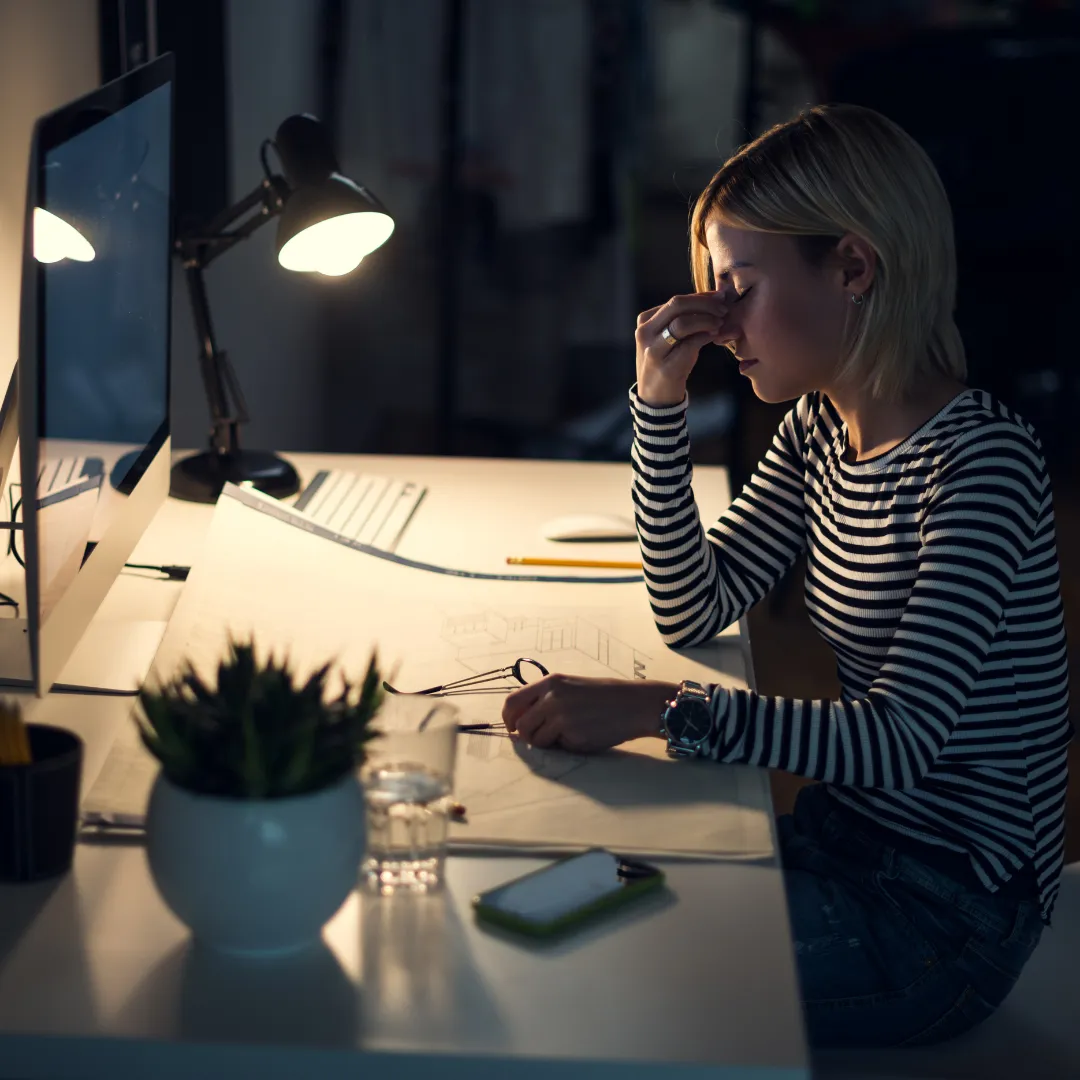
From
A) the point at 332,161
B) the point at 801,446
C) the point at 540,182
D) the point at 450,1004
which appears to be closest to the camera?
the point at 450,1004

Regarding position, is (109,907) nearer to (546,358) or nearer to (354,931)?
(354,931)

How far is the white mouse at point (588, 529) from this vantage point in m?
1.56

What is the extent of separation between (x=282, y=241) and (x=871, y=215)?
644 millimetres

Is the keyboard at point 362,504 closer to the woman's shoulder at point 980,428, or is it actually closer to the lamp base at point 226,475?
the lamp base at point 226,475

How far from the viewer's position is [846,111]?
1.19 metres

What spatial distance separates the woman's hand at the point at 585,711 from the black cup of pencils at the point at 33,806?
0.33m

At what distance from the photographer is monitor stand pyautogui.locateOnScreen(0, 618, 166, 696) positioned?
→ 1133 mm

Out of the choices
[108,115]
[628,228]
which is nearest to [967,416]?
[108,115]

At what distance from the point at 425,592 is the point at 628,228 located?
2.11 m

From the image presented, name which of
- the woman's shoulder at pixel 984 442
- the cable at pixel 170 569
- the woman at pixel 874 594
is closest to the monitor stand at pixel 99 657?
the cable at pixel 170 569

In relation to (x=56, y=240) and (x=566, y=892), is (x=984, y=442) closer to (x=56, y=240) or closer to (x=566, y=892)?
(x=566, y=892)

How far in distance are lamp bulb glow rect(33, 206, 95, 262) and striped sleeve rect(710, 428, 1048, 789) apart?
1.82ft

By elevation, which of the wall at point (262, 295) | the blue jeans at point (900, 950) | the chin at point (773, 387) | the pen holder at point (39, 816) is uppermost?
the wall at point (262, 295)

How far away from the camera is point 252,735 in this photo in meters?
0.72
